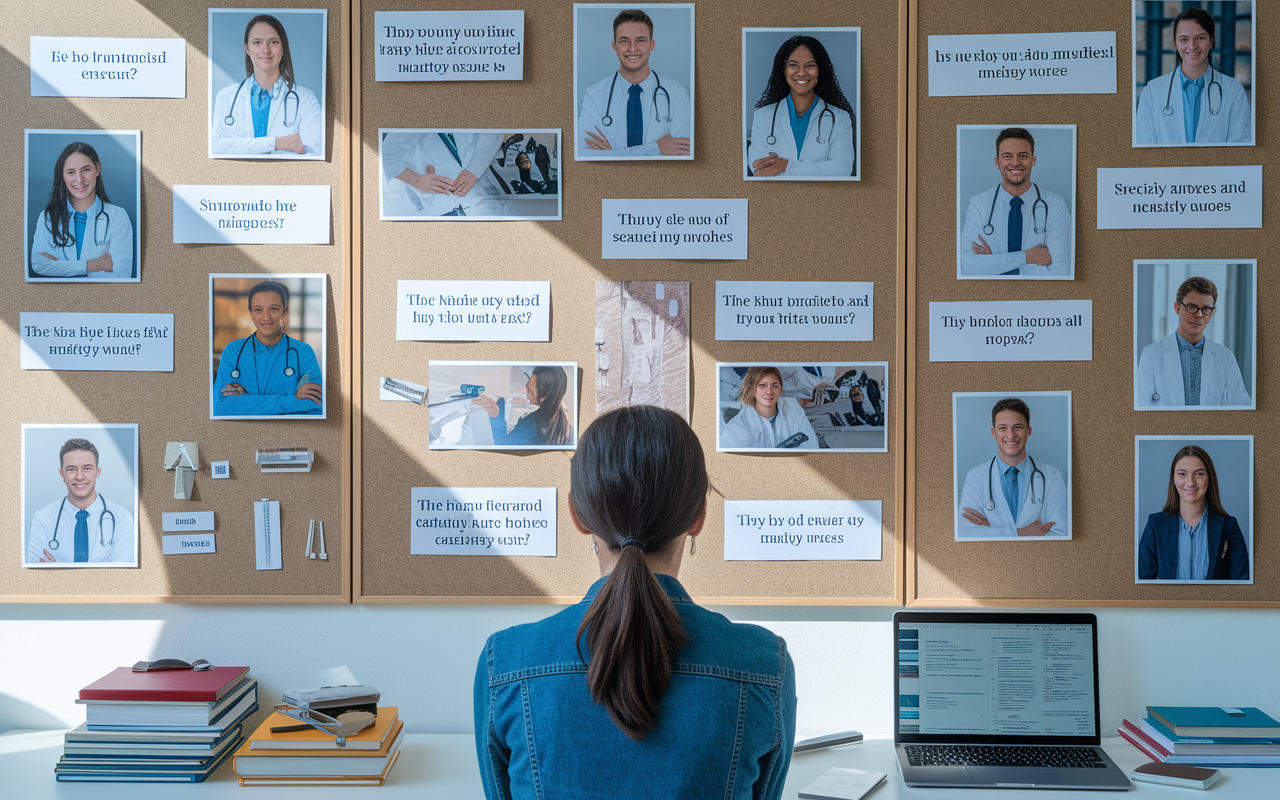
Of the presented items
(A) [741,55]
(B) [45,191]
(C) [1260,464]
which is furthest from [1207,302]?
(B) [45,191]

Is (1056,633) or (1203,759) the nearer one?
(1203,759)

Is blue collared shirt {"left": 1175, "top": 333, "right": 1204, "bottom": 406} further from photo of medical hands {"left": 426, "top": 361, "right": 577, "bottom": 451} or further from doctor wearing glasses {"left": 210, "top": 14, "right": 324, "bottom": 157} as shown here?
doctor wearing glasses {"left": 210, "top": 14, "right": 324, "bottom": 157}

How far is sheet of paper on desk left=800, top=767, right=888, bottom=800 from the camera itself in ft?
4.75

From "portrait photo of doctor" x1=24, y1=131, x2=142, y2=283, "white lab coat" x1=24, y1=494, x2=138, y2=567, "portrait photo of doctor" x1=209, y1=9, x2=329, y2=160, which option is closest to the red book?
"white lab coat" x1=24, y1=494, x2=138, y2=567

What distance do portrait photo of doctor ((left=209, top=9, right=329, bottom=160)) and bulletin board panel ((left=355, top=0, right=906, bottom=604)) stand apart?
103mm

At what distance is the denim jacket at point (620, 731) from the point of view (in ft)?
3.18

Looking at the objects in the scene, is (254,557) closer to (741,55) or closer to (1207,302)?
(741,55)

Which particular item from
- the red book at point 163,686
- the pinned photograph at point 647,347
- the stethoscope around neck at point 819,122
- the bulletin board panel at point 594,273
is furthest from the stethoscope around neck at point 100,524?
the stethoscope around neck at point 819,122

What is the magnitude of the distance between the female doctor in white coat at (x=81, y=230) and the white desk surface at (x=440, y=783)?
983 millimetres

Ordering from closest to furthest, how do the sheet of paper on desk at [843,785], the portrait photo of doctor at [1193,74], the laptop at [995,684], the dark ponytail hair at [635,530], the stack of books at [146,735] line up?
the dark ponytail hair at [635,530]
the sheet of paper on desk at [843,785]
the stack of books at [146,735]
the laptop at [995,684]
the portrait photo of doctor at [1193,74]

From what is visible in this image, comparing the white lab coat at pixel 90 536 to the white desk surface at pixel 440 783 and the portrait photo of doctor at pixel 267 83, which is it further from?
the portrait photo of doctor at pixel 267 83

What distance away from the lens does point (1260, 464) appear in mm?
1791

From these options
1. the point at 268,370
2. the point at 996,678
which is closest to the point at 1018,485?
the point at 996,678

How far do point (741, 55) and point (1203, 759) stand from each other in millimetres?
→ 1648
